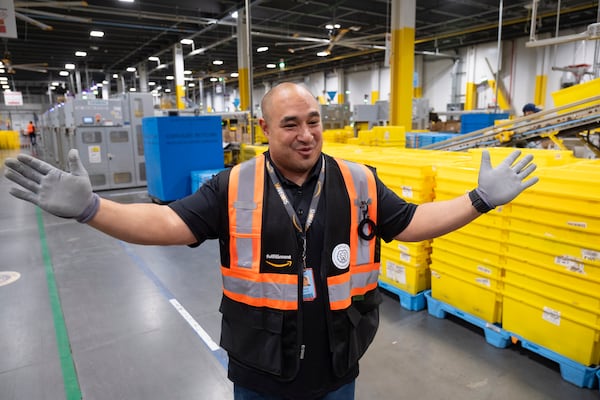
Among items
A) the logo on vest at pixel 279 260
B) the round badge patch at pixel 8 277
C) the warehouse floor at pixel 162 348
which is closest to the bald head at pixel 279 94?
the logo on vest at pixel 279 260

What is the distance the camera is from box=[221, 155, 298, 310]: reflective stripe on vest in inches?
57.2

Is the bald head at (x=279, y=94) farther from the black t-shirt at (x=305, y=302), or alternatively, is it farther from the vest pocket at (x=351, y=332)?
the vest pocket at (x=351, y=332)

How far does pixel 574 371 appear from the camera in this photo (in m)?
2.74

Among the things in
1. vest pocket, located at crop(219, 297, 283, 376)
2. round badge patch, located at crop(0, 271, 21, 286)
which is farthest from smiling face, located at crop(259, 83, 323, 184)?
round badge patch, located at crop(0, 271, 21, 286)

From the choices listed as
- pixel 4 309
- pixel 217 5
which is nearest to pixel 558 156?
pixel 4 309

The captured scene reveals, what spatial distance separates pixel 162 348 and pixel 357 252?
2.54 meters

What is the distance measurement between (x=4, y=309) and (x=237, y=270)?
4016mm

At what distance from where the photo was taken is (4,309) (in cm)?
413

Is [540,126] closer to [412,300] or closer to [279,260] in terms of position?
[412,300]

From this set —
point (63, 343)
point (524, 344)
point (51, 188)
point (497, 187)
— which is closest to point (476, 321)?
point (524, 344)

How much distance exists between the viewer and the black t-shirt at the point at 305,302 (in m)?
1.49

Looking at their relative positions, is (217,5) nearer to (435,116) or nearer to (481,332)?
(435,116)

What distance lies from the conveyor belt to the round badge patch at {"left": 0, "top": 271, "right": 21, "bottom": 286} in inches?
274

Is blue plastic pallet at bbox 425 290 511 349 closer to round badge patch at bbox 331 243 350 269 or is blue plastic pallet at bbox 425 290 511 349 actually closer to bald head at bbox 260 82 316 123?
round badge patch at bbox 331 243 350 269
